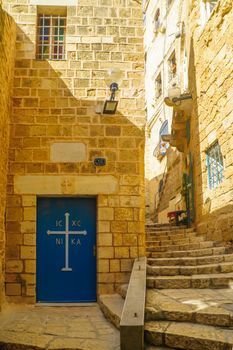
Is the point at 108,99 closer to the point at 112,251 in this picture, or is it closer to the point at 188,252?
the point at 112,251

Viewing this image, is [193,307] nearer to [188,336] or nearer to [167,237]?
[188,336]

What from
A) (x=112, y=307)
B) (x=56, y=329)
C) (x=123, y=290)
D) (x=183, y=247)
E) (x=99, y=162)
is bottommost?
(x=56, y=329)

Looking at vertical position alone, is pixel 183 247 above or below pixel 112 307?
above

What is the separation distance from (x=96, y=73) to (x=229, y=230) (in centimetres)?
375

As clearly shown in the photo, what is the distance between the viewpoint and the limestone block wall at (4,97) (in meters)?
5.78

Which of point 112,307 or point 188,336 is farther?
point 112,307

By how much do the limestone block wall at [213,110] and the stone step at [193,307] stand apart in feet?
8.57

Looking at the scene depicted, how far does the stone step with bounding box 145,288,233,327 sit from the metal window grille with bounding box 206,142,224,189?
11.1 ft

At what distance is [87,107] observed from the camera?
6.71 meters

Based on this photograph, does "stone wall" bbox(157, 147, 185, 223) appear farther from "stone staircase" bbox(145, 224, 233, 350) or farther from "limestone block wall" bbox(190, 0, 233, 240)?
"stone staircase" bbox(145, 224, 233, 350)

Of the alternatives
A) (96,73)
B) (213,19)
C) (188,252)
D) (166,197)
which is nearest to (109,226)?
(188,252)

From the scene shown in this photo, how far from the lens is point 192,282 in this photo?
5.33 m

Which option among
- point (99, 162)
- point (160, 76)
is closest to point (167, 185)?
point (160, 76)

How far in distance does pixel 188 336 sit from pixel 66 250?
3.19 meters
